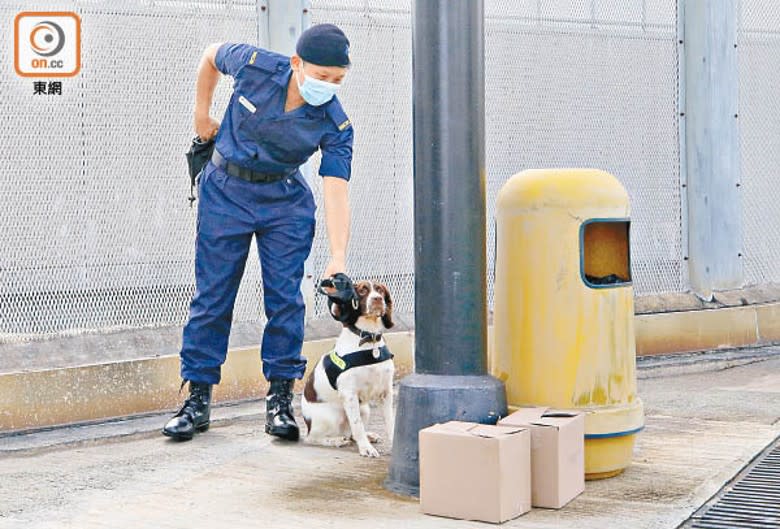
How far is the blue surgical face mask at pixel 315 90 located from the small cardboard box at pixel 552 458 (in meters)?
1.58

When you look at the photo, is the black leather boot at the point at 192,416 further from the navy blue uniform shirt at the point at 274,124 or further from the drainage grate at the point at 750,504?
the drainage grate at the point at 750,504

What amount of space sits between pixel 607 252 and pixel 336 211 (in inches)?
46.0

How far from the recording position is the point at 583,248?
14.7 feet

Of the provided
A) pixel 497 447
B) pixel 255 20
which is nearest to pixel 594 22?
pixel 255 20

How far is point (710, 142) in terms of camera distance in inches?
322

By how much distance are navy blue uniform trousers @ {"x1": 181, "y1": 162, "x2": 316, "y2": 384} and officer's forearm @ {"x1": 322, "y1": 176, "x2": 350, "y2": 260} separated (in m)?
0.30

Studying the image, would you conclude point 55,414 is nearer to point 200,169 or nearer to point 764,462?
point 200,169

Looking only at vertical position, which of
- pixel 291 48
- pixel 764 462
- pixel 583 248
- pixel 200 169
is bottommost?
pixel 764 462

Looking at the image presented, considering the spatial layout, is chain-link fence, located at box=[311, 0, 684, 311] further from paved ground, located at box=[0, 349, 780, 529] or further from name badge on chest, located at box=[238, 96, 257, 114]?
name badge on chest, located at box=[238, 96, 257, 114]

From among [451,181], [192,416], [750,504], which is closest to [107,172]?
[192,416]

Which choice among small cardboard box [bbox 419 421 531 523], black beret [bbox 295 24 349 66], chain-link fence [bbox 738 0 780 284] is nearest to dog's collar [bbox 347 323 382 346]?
small cardboard box [bbox 419 421 531 523]

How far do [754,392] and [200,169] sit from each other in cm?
340

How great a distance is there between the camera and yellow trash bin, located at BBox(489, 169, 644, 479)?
4449 millimetres

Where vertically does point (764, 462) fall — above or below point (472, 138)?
below
